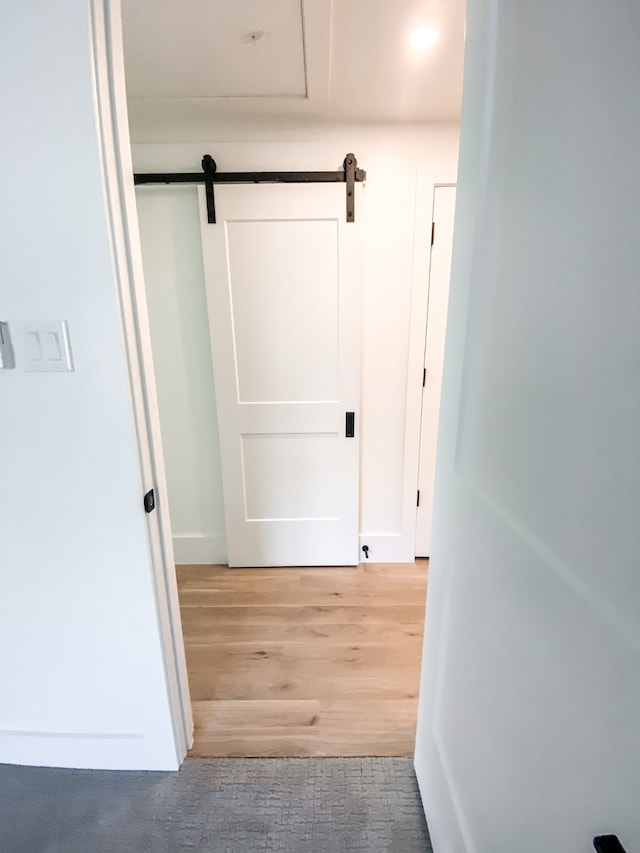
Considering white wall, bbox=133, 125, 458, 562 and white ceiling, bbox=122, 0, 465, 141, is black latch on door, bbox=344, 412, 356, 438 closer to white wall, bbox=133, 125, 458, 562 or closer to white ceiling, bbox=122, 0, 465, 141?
white wall, bbox=133, 125, 458, 562

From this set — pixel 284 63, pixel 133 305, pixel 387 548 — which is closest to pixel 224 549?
pixel 387 548

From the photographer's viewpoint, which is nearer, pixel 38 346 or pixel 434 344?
pixel 38 346

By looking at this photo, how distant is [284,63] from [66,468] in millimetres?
1566

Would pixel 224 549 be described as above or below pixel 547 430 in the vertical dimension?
below

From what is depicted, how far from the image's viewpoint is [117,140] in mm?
889

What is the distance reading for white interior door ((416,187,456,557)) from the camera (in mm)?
1959

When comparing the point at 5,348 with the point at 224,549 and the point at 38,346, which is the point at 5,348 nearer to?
the point at 38,346

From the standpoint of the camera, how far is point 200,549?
2404 mm

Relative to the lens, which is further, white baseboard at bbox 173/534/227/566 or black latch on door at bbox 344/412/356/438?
white baseboard at bbox 173/534/227/566

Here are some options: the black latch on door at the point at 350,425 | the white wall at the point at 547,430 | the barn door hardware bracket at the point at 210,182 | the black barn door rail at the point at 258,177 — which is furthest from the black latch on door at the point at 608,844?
the barn door hardware bracket at the point at 210,182

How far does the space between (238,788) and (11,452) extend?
1.24m

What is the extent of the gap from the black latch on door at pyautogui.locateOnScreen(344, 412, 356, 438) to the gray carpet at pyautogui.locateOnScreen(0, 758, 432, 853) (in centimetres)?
137

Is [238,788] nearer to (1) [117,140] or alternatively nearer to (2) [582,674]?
(2) [582,674]

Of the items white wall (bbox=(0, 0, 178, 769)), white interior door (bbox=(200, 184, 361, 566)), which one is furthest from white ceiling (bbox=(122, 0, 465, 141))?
white wall (bbox=(0, 0, 178, 769))
